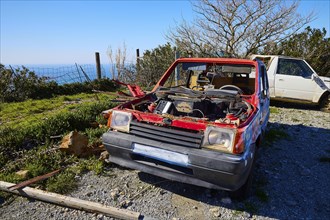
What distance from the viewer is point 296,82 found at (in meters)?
7.96

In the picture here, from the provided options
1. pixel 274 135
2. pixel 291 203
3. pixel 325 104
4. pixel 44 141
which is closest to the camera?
pixel 291 203

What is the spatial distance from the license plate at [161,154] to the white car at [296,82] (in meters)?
6.23

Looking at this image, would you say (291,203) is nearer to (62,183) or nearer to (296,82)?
(62,183)

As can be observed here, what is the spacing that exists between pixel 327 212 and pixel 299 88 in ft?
19.7

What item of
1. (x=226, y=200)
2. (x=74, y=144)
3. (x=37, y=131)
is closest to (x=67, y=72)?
(x=37, y=131)

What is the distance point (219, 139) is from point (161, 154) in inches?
23.7

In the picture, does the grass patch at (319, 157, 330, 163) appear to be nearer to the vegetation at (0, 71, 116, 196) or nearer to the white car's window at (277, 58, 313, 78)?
the vegetation at (0, 71, 116, 196)

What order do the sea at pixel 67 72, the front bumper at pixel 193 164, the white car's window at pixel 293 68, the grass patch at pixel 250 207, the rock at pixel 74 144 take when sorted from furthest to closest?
the sea at pixel 67 72
the white car's window at pixel 293 68
the rock at pixel 74 144
the grass patch at pixel 250 207
the front bumper at pixel 193 164

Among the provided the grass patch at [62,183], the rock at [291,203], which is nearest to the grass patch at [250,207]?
the rock at [291,203]

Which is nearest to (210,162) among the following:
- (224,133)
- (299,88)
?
(224,133)

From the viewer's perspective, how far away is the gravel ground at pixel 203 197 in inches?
106

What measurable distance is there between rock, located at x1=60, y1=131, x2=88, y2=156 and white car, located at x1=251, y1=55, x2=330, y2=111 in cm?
594

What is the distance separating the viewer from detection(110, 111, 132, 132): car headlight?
293 centimetres

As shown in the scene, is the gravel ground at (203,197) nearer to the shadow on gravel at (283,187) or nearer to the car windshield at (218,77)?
the shadow on gravel at (283,187)
